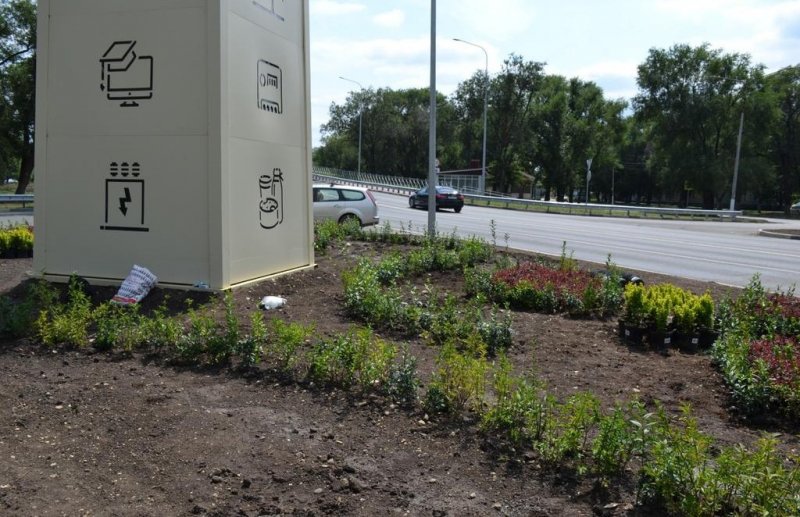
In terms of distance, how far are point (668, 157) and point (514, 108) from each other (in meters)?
19.9

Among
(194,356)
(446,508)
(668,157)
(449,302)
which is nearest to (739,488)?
(446,508)

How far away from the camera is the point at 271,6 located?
30.9ft

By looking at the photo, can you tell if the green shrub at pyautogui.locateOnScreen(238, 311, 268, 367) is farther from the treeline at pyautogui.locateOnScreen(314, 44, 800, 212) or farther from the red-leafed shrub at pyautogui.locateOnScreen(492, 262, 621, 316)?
the treeline at pyautogui.locateOnScreen(314, 44, 800, 212)

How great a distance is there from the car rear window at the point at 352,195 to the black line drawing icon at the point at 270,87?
10.3 meters

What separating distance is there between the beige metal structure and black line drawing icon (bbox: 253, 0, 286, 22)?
3cm

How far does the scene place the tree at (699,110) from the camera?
187ft

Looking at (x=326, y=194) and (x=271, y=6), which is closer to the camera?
(x=271, y=6)

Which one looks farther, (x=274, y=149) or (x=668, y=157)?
(x=668, y=157)

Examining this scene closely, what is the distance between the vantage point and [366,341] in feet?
16.4

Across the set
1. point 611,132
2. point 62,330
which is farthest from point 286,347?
point 611,132

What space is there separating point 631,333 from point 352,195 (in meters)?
14.2

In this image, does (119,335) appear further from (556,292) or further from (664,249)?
(664,249)

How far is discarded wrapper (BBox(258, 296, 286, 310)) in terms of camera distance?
7.82 meters

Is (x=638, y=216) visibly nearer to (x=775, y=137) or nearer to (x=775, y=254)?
(x=775, y=254)
